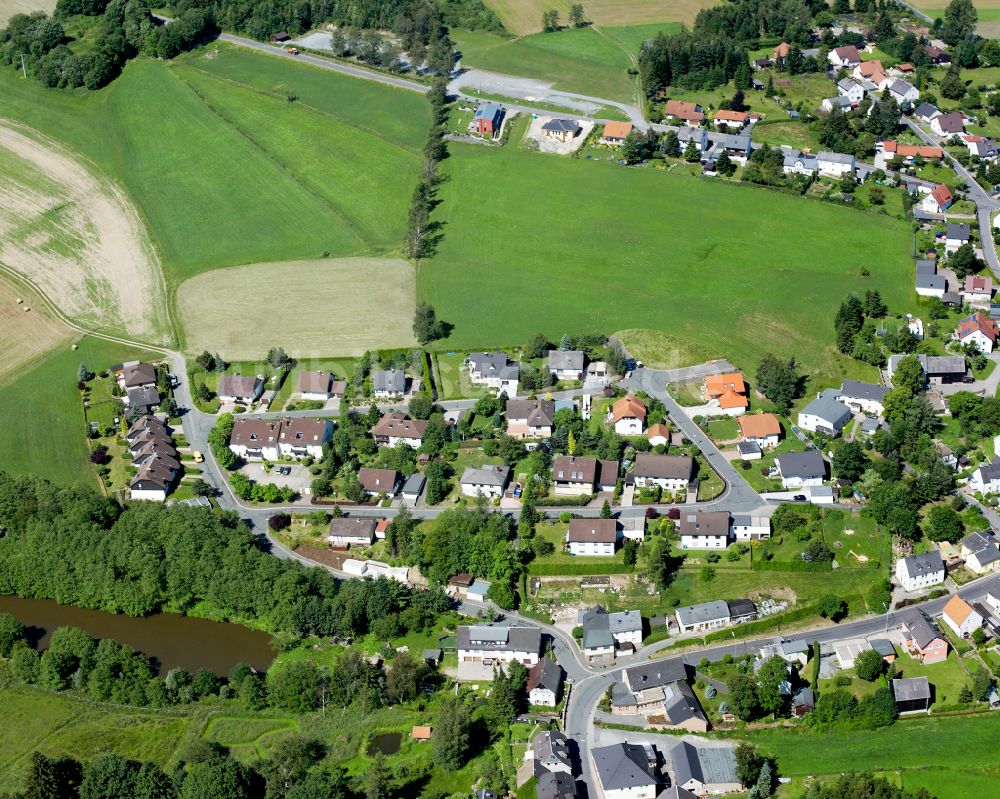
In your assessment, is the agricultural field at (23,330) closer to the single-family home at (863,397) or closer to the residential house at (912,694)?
the single-family home at (863,397)

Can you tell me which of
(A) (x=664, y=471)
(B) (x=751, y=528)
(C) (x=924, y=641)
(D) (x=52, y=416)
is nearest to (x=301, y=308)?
(D) (x=52, y=416)

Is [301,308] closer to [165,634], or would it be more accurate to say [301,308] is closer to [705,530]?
[165,634]

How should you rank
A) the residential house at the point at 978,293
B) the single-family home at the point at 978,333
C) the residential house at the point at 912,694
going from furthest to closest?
the residential house at the point at 978,293, the single-family home at the point at 978,333, the residential house at the point at 912,694

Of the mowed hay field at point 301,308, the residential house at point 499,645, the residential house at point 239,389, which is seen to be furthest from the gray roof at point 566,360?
the residential house at point 499,645

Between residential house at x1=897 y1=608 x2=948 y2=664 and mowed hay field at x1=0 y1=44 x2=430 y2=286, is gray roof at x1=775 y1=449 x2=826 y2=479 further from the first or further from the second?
mowed hay field at x1=0 y1=44 x2=430 y2=286

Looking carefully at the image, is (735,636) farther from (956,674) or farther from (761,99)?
(761,99)

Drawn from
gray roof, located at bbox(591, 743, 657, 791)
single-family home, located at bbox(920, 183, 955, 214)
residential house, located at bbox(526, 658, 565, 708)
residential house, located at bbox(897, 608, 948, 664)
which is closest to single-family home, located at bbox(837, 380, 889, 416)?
residential house, located at bbox(897, 608, 948, 664)

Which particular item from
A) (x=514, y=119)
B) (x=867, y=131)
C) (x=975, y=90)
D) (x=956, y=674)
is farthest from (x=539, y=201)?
(x=956, y=674)
